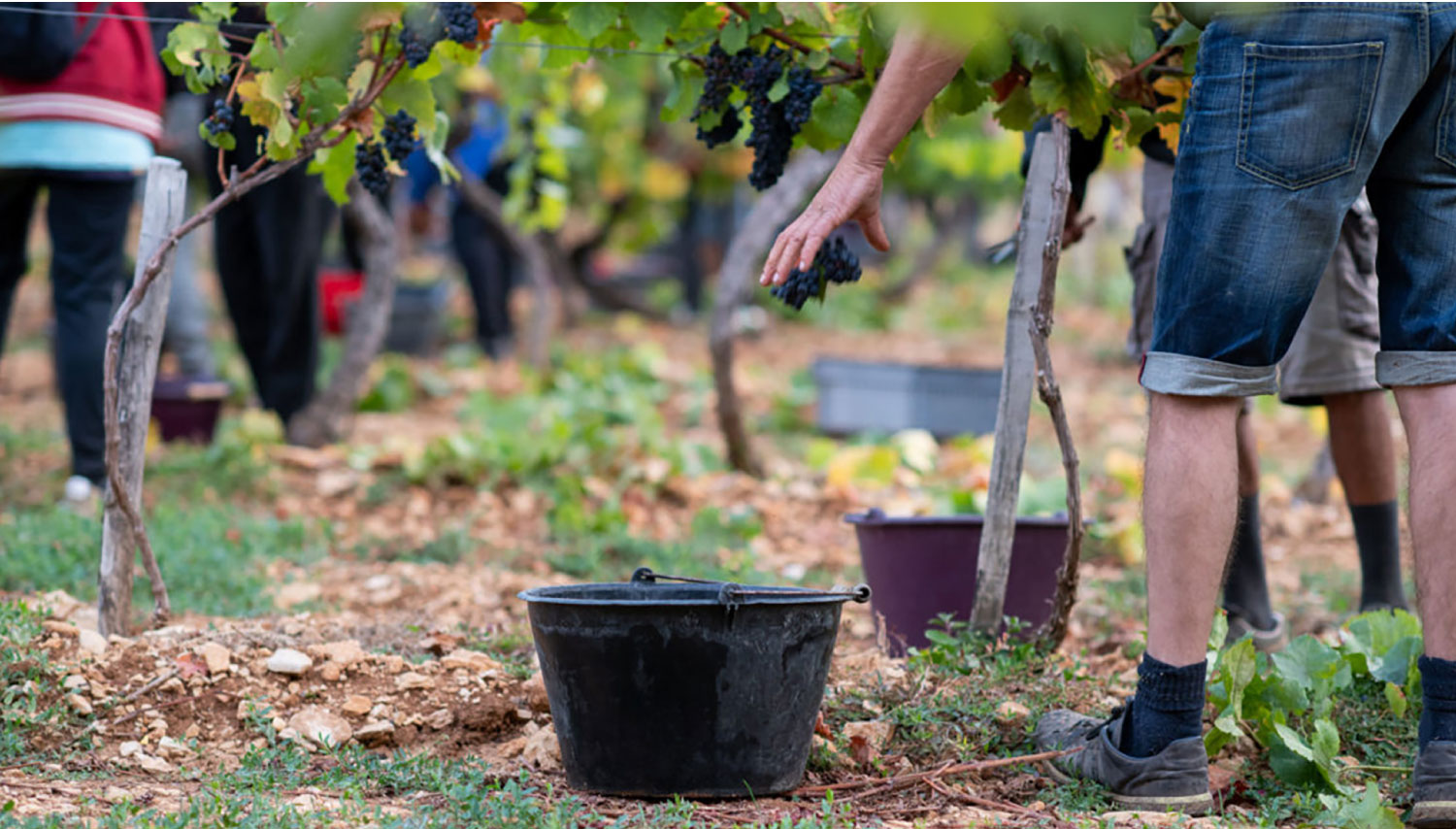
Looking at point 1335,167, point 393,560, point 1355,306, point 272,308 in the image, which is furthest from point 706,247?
point 1335,167

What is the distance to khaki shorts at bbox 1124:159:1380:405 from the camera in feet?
9.83

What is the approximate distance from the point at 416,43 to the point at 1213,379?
1.41 meters

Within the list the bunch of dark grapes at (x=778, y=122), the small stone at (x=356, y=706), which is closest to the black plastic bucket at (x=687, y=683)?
the small stone at (x=356, y=706)

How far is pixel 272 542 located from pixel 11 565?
0.81m

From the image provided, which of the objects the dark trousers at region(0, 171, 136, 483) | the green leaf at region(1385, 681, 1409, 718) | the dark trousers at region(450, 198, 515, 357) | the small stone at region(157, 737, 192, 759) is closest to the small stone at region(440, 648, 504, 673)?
the small stone at region(157, 737, 192, 759)

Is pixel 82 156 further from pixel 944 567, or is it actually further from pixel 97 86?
pixel 944 567

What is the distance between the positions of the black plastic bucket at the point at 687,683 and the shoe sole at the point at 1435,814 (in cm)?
79

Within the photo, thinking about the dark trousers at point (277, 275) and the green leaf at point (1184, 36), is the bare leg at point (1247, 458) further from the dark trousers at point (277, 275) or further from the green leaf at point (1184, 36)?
the dark trousers at point (277, 275)

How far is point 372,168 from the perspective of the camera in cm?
263

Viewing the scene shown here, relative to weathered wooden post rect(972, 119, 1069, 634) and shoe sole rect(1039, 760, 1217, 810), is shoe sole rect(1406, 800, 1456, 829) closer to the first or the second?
shoe sole rect(1039, 760, 1217, 810)

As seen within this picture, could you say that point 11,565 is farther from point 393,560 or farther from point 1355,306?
point 1355,306

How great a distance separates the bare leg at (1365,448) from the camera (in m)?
3.02

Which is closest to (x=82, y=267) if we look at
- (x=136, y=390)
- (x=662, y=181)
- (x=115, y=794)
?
(x=136, y=390)

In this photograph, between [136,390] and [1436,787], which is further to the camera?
[136,390]
